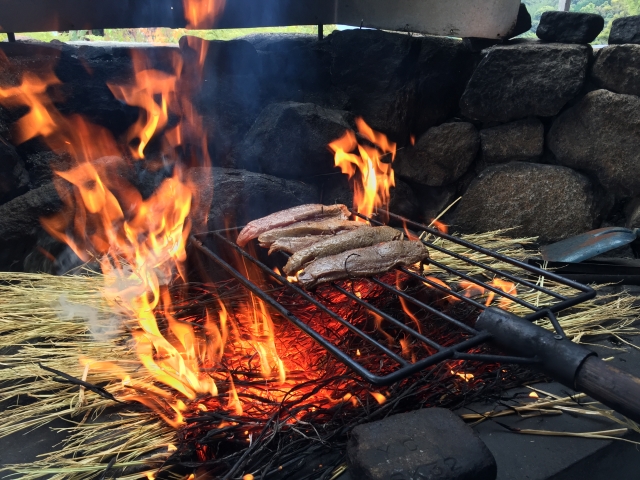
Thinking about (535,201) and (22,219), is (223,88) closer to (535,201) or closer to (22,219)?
(22,219)

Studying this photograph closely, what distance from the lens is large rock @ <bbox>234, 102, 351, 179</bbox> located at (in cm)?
464

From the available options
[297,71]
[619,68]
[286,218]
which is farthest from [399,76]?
[286,218]

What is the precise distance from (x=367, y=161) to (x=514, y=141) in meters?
1.37

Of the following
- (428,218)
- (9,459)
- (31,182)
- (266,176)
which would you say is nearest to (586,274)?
(428,218)

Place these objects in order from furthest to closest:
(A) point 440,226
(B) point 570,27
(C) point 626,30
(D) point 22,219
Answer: (A) point 440,226
(B) point 570,27
(C) point 626,30
(D) point 22,219

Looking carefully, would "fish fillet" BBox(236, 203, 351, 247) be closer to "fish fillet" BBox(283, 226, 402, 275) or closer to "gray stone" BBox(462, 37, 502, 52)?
"fish fillet" BBox(283, 226, 402, 275)

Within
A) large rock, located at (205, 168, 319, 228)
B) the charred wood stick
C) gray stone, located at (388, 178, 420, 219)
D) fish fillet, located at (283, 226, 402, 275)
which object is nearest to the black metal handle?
fish fillet, located at (283, 226, 402, 275)

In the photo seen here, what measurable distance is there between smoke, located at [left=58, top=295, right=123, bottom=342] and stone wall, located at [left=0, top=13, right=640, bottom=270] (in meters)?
0.90

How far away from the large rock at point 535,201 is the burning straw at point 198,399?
4.76ft

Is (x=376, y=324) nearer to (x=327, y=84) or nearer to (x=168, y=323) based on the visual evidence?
(x=168, y=323)

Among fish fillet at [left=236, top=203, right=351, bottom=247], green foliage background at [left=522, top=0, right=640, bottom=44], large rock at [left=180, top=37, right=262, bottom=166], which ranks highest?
green foliage background at [left=522, top=0, right=640, bottom=44]

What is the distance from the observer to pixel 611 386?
1791 millimetres

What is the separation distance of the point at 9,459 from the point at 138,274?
1.33 m

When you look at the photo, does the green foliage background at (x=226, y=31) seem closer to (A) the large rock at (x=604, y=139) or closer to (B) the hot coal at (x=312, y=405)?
(A) the large rock at (x=604, y=139)
